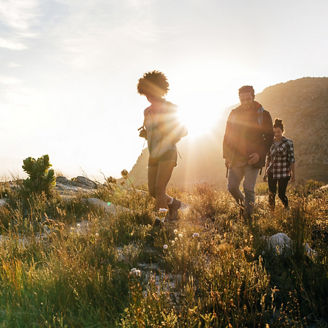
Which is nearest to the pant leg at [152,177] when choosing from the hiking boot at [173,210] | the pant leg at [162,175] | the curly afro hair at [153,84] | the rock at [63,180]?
the pant leg at [162,175]

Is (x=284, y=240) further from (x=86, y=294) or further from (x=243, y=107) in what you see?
(x=243, y=107)

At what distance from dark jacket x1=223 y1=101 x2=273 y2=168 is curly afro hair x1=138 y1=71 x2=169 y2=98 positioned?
4.62ft

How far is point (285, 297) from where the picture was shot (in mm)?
2475

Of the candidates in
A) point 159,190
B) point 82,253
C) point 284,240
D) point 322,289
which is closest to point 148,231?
point 159,190

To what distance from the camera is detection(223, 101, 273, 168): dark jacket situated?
16.7 ft

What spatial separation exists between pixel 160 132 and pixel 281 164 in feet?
9.70

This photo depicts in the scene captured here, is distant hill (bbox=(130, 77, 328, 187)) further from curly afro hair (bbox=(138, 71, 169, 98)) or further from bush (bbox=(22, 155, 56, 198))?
curly afro hair (bbox=(138, 71, 169, 98))

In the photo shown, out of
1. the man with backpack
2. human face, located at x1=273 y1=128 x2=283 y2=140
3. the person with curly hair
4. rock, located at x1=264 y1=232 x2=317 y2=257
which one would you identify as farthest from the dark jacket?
rock, located at x1=264 y1=232 x2=317 y2=257

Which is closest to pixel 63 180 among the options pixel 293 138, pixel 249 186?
pixel 249 186

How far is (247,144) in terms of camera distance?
5.14m

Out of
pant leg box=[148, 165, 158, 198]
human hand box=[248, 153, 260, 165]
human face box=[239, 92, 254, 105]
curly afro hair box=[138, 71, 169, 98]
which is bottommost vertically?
pant leg box=[148, 165, 158, 198]

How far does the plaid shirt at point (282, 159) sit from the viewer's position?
252 inches

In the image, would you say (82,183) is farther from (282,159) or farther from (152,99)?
(282,159)

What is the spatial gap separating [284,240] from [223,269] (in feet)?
4.30
